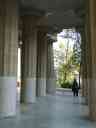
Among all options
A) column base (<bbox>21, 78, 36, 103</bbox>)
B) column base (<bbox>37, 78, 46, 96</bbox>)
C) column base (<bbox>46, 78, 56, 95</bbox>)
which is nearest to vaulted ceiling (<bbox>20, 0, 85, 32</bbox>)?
column base (<bbox>21, 78, 36, 103</bbox>)

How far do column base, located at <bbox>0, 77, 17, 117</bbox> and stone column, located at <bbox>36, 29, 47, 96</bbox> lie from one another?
1680 cm

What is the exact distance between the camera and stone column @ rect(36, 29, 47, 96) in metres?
33.8

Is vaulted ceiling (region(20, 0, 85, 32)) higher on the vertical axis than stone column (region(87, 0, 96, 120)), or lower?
higher

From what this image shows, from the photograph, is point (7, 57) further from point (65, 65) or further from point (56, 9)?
point (65, 65)

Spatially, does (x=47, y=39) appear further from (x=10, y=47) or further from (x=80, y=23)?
(x=10, y=47)

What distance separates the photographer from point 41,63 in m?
34.9

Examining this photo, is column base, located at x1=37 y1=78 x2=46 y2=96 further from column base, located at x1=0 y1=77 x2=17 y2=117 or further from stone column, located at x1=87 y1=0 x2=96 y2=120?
stone column, located at x1=87 y1=0 x2=96 y2=120

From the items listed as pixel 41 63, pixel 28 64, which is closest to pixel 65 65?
pixel 41 63

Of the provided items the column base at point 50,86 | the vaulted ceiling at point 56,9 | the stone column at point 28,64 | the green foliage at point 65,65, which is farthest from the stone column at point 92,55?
the green foliage at point 65,65

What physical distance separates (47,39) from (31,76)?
12.9 m

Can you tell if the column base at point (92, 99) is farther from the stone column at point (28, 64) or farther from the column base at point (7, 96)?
the stone column at point (28, 64)

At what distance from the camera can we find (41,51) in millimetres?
35688

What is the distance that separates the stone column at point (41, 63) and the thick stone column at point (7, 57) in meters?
16.9

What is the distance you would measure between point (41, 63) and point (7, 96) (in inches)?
741
